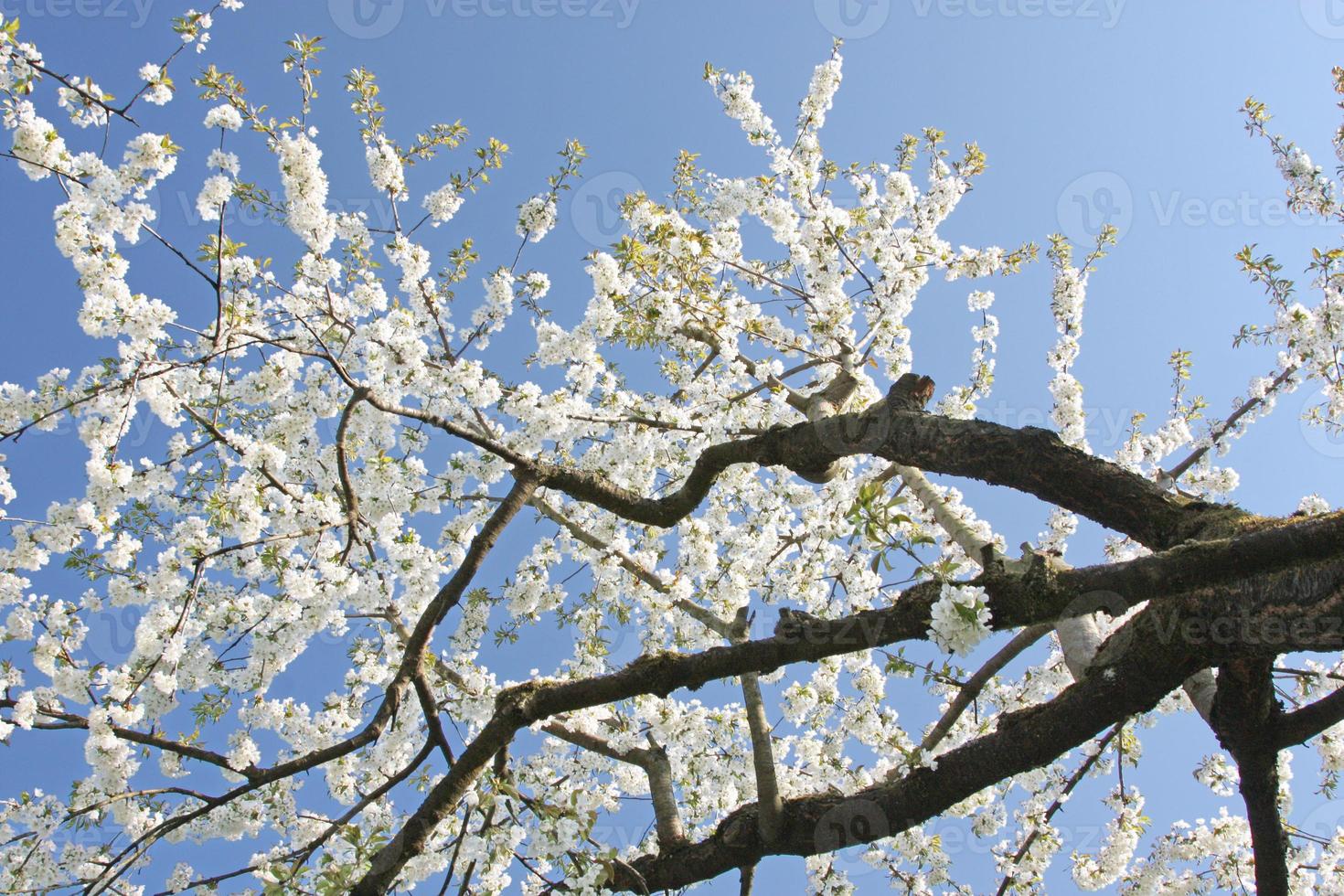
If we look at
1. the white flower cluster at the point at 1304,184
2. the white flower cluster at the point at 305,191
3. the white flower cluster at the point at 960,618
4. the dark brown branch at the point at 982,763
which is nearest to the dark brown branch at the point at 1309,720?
the dark brown branch at the point at 982,763

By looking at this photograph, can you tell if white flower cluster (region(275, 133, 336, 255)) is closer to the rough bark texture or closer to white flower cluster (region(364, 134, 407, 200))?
white flower cluster (region(364, 134, 407, 200))

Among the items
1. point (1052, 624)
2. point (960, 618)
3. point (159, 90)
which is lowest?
point (960, 618)

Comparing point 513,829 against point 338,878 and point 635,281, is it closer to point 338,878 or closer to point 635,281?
point 338,878

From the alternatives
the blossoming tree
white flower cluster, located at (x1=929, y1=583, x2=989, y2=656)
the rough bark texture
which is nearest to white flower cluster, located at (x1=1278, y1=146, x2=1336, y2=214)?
the blossoming tree

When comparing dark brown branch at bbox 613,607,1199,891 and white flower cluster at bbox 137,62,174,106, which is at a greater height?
white flower cluster at bbox 137,62,174,106

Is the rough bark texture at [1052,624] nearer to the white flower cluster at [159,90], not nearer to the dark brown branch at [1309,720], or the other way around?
the dark brown branch at [1309,720]

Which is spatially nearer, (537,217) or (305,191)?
(305,191)

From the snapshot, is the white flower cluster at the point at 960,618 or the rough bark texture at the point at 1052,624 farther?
the rough bark texture at the point at 1052,624

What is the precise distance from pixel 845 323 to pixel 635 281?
1.84m

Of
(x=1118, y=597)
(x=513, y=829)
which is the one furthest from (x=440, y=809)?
(x=1118, y=597)

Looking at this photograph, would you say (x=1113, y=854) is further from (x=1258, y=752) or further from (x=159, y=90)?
(x=159, y=90)

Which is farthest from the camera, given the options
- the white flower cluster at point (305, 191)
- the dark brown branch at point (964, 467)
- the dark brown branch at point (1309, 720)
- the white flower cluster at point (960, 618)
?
the white flower cluster at point (305, 191)

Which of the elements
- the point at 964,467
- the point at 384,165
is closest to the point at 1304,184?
the point at 964,467

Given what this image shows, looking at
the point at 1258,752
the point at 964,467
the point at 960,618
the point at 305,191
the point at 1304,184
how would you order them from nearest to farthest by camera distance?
1. the point at 960,618
2. the point at 1258,752
3. the point at 964,467
4. the point at 305,191
5. the point at 1304,184
